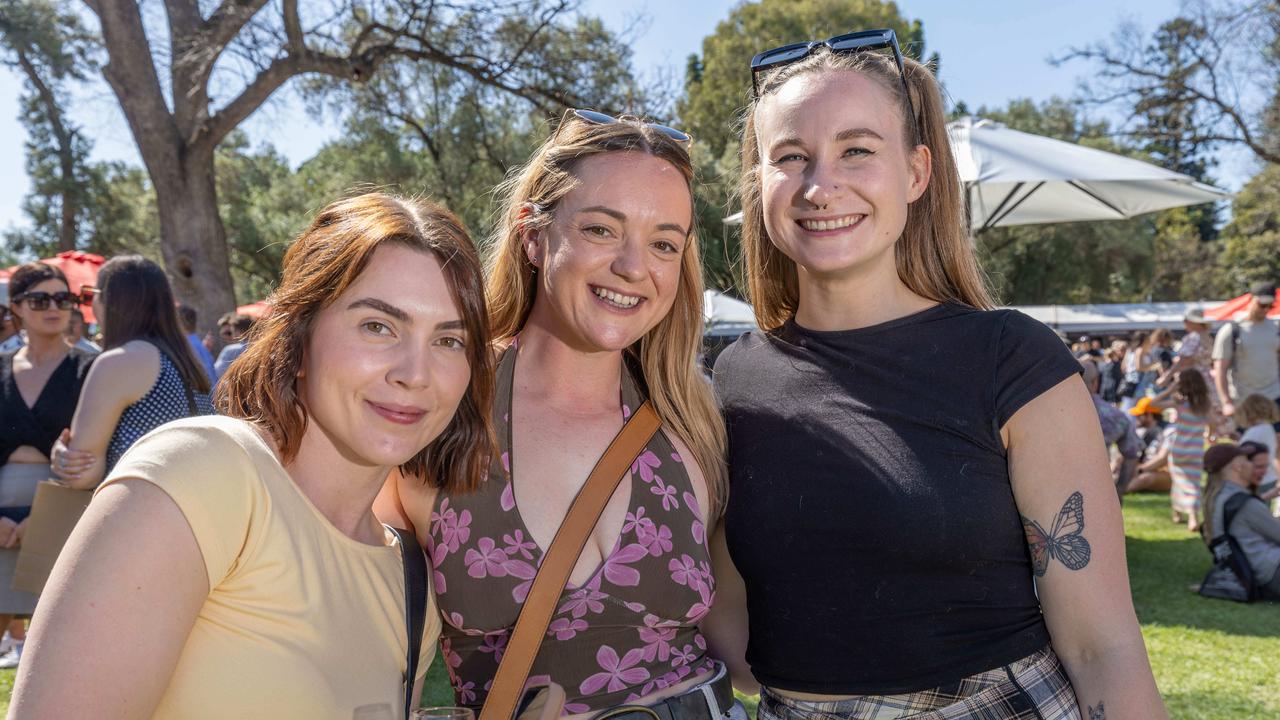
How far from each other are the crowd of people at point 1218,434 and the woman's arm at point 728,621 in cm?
415

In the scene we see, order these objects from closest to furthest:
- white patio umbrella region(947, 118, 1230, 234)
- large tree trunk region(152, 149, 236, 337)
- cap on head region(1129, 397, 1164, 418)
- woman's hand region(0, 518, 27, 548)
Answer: woman's hand region(0, 518, 27, 548) → white patio umbrella region(947, 118, 1230, 234) → large tree trunk region(152, 149, 236, 337) → cap on head region(1129, 397, 1164, 418)

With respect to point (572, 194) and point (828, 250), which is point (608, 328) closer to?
point (572, 194)

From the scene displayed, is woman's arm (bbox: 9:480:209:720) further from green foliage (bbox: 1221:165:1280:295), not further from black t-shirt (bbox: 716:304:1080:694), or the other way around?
green foliage (bbox: 1221:165:1280:295)

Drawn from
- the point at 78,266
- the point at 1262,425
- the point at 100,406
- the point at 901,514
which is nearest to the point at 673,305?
the point at 901,514

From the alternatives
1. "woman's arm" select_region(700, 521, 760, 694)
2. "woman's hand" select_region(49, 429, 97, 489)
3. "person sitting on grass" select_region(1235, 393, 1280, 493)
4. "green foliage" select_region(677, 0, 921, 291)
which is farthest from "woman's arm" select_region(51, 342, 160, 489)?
"green foliage" select_region(677, 0, 921, 291)

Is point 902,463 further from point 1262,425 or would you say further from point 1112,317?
point 1112,317

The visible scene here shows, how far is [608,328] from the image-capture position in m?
2.45

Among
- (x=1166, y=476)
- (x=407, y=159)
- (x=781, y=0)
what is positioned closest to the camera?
(x=1166, y=476)

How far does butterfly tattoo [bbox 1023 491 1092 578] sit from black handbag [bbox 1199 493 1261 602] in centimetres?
634

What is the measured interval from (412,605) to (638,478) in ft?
2.18

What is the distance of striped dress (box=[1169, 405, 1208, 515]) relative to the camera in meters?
9.55

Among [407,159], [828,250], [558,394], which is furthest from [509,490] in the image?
[407,159]

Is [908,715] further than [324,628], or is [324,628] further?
[908,715]

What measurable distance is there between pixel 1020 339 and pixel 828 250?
48 centimetres
